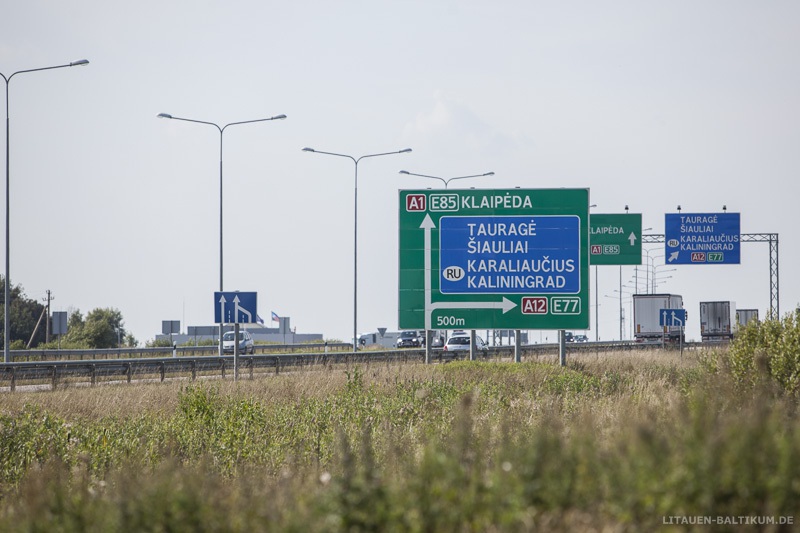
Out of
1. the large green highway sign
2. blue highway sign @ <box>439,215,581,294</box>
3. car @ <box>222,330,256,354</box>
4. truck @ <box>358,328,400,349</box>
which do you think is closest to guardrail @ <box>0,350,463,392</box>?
the large green highway sign

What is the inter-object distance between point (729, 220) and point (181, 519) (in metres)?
50.1

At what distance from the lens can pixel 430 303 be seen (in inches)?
1144

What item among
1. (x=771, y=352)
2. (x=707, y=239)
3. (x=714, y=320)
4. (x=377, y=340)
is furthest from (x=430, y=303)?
(x=377, y=340)

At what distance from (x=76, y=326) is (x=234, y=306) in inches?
2607

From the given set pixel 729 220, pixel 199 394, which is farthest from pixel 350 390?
pixel 729 220

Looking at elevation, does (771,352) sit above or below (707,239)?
below

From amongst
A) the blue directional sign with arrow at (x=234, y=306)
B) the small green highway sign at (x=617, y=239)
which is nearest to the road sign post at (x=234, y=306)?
the blue directional sign with arrow at (x=234, y=306)

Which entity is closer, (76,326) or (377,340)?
(76,326)

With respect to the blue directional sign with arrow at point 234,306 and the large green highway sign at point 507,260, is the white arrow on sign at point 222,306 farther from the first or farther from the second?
the large green highway sign at point 507,260

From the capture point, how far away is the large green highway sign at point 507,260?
93.6ft

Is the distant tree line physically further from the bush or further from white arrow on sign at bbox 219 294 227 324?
the bush

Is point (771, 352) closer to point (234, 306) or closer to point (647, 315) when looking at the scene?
point (234, 306)

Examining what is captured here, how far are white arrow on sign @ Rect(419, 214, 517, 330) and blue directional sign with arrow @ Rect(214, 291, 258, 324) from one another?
4.52 m

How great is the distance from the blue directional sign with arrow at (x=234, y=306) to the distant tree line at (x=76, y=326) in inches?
1919
